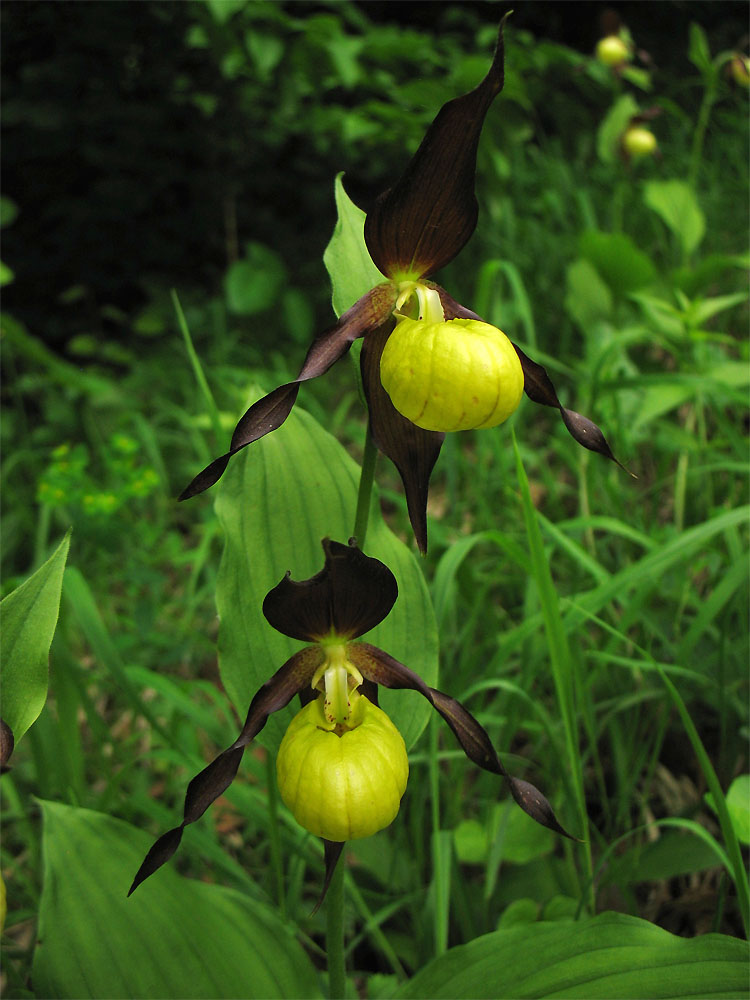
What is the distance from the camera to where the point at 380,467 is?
246cm

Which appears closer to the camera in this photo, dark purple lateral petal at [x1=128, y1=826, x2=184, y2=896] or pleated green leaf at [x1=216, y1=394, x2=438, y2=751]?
dark purple lateral petal at [x1=128, y1=826, x2=184, y2=896]

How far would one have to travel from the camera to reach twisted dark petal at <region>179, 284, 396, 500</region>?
73cm

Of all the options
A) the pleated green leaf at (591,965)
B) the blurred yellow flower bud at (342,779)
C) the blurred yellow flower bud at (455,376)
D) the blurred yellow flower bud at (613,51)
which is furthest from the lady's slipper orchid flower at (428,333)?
the blurred yellow flower bud at (613,51)

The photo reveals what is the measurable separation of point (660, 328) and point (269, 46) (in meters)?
1.55

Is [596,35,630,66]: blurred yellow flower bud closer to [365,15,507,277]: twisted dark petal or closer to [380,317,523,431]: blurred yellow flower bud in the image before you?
[365,15,507,277]: twisted dark petal

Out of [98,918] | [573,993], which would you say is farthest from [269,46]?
[573,993]

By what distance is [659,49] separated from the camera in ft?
14.9

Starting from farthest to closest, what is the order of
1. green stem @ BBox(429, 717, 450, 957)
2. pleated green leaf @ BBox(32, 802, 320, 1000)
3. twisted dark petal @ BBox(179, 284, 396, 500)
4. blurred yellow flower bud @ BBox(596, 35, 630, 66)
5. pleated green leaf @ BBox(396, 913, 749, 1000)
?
blurred yellow flower bud @ BBox(596, 35, 630, 66)
green stem @ BBox(429, 717, 450, 957)
pleated green leaf @ BBox(32, 802, 320, 1000)
pleated green leaf @ BBox(396, 913, 749, 1000)
twisted dark petal @ BBox(179, 284, 396, 500)

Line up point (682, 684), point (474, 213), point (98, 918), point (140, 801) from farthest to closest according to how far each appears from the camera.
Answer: point (682, 684), point (140, 801), point (98, 918), point (474, 213)

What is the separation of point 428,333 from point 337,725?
0.47 m

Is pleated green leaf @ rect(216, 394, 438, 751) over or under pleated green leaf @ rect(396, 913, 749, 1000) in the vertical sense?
over

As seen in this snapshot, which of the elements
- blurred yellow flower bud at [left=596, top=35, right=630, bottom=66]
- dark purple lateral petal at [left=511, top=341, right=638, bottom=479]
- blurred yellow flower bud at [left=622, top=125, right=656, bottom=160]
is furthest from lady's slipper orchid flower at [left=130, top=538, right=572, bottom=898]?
blurred yellow flower bud at [left=596, top=35, right=630, bottom=66]

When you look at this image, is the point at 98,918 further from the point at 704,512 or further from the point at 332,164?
the point at 332,164

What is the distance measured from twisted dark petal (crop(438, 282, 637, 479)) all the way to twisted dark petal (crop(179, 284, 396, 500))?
0.08m
